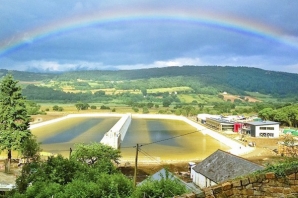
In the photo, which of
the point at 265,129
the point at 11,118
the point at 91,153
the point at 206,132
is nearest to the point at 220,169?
the point at 91,153

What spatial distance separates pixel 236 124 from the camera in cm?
6862

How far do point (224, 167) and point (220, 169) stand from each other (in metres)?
0.30

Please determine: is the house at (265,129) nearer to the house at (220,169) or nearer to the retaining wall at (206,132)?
the retaining wall at (206,132)

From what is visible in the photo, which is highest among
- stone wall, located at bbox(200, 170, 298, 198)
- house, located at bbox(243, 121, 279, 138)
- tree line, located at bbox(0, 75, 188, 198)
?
stone wall, located at bbox(200, 170, 298, 198)

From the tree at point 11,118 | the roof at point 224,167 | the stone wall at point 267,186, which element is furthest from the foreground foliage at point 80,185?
the tree at point 11,118

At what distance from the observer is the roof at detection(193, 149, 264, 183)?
19.3 meters

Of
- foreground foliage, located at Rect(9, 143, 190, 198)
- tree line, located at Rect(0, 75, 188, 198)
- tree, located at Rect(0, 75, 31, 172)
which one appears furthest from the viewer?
tree, located at Rect(0, 75, 31, 172)

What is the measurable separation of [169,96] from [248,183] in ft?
639

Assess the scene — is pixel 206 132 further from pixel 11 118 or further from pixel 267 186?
pixel 267 186

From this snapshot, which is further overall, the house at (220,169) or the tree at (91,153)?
the tree at (91,153)

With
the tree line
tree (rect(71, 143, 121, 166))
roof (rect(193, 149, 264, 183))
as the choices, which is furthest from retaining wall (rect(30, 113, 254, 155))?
the tree line

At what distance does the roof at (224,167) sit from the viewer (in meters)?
19.3

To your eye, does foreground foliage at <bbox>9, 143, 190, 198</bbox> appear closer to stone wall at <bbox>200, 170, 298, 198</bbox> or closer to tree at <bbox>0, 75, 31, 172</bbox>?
stone wall at <bbox>200, 170, 298, 198</bbox>

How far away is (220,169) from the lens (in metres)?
21.2
